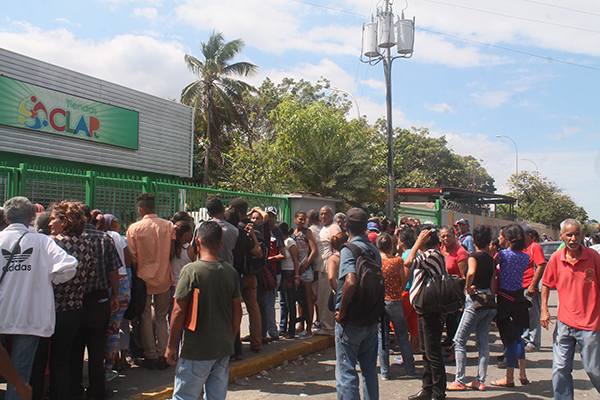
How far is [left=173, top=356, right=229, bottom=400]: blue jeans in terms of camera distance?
3.30 m

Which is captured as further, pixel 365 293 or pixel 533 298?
pixel 533 298

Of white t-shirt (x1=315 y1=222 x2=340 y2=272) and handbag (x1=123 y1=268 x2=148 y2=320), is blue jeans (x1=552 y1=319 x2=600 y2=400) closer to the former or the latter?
white t-shirt (x1=315 y1=222 x2=340 y2=272)

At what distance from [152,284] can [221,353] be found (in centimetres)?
205

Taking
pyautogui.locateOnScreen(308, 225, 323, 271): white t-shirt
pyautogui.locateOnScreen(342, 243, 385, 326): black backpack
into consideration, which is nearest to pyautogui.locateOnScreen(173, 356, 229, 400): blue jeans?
pyautogui.locateOnScreen(342, 243, 385, 326): black backpack

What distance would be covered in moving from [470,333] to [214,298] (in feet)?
10.5

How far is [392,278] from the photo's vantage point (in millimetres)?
5426

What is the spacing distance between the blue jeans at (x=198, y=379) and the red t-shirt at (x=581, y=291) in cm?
311

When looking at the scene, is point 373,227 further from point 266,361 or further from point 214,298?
point 214,298

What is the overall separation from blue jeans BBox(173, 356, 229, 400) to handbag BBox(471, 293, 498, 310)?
9.98 ft

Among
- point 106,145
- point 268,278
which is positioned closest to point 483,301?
point 268,278

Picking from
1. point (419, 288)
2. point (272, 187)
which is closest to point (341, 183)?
point (272, 187)

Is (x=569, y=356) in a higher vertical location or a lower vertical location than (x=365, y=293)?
lower

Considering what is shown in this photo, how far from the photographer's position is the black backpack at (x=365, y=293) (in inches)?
150

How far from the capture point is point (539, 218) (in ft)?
136
